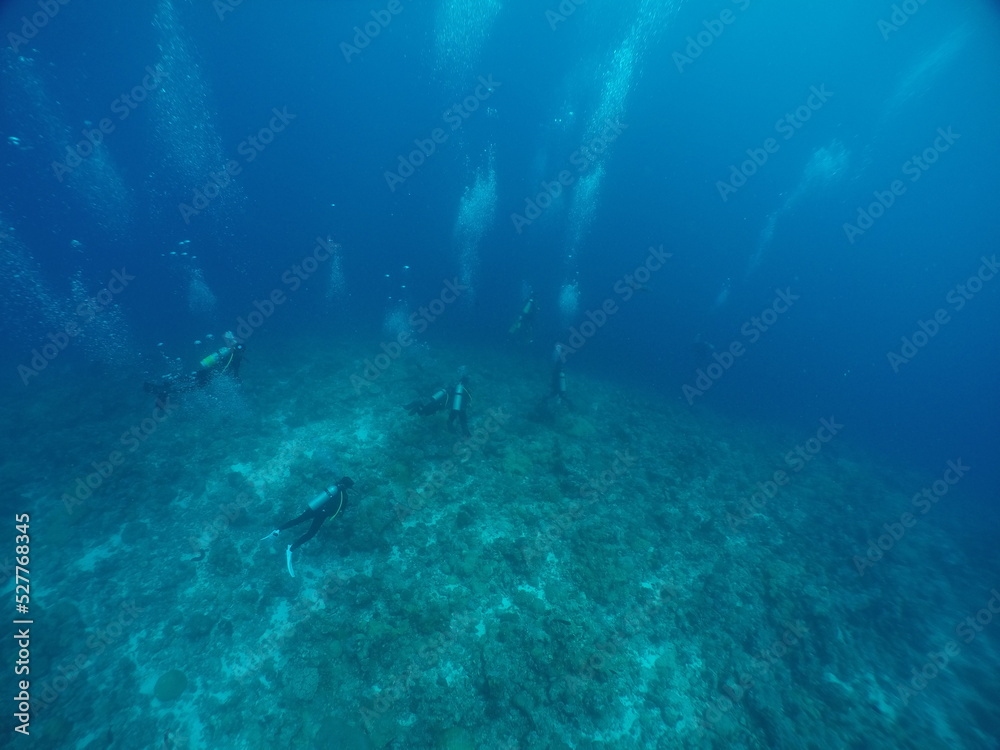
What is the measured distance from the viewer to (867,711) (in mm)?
6441

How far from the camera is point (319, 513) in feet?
24.2

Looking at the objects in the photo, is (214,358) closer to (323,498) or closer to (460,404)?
(323,498)

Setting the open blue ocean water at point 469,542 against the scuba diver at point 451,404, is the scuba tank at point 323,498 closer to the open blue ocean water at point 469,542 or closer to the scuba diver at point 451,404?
the open blue ocean water at point 469,542

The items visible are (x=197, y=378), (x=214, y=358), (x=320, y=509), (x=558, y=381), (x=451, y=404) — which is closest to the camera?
(x=320, y=509)

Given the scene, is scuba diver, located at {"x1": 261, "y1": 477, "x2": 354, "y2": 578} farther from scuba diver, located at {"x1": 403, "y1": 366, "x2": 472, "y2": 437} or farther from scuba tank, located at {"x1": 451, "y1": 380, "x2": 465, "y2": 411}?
scuba tank, located at {"x1": 451, "y1": 380, "x2": 465, "y2": 411}

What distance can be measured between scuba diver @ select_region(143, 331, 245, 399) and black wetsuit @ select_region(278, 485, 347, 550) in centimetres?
511

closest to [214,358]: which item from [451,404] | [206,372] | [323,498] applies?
[206,372]

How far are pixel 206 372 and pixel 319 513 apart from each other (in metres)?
5.50

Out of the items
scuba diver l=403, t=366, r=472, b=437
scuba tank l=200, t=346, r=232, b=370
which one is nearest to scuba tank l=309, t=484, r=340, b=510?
scuba diver l=403, t=366, r=472, b=437

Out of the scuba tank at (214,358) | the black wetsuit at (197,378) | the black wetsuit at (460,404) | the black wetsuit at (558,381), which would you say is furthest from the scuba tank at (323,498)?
the black wetsuit at (558,381)

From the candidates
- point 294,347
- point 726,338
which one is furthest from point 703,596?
point 726,338

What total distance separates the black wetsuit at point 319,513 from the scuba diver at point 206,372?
5.11 metres

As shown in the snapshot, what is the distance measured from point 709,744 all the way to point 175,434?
14.3 m

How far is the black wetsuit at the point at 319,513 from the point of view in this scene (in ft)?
23.8
